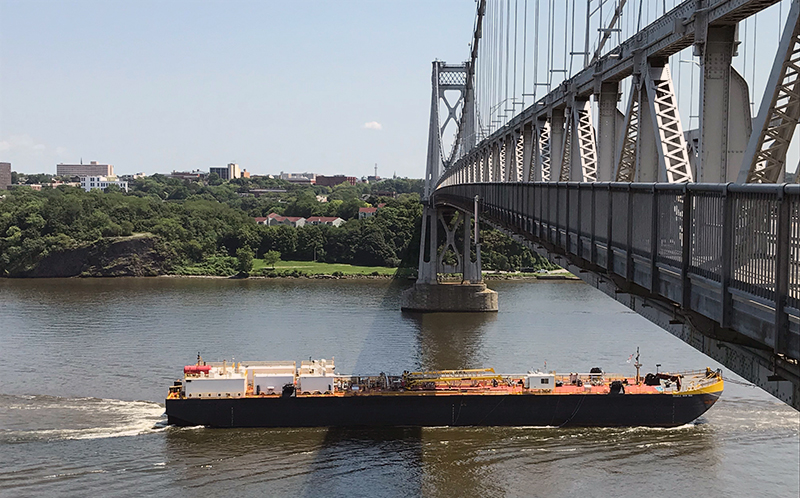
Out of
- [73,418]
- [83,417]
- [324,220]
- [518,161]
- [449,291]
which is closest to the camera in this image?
[518,161]

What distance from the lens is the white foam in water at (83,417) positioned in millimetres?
20922

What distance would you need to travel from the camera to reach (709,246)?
6.55m

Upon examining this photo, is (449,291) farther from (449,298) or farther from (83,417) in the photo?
(83,417)

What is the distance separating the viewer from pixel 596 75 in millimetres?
11664

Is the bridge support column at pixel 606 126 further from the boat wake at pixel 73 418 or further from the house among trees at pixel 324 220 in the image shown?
the house among trees at pixel 324 220

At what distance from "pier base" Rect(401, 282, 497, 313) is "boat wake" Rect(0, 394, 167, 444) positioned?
847 inches

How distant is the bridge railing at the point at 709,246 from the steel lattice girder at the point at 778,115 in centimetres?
33

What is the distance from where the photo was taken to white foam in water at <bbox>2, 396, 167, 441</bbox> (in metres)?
20.9

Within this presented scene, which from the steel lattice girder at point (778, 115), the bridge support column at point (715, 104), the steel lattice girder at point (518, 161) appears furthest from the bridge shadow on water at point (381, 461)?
the steel lattice girder at point (778, 115)

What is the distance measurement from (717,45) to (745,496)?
12295 mm

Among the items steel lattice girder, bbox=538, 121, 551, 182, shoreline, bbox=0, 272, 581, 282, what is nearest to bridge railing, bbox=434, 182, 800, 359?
steel lattice girder, bbox=538, 121, 551, 182

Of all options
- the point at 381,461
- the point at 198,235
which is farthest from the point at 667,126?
the point at 198,235

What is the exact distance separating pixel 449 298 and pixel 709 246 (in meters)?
38.3

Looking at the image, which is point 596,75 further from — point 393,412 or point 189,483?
point 393,412
